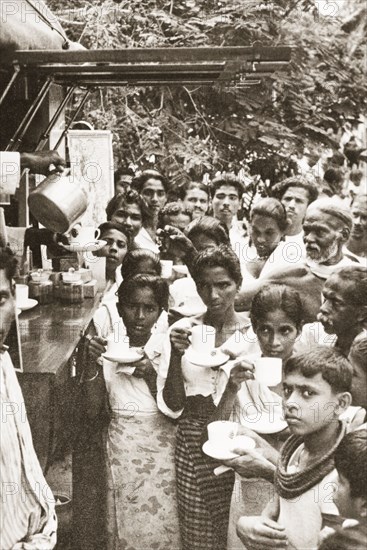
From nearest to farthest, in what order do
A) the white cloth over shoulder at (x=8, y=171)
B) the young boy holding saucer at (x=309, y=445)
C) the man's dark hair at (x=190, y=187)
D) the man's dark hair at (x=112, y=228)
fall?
the white cloth over shoulder at (x=8, y=171) < the young boy holding saucer at (x=309, y=445) < the man's dark hair at (x=112, y=228) < the man's dark hair at (x=190, y=187)

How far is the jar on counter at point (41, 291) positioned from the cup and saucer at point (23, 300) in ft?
0.25

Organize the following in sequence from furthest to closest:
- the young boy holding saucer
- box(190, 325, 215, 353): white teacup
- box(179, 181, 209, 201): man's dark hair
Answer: box(179, 181, 209, 201): man's dark hair → box(190, 325, 215, 353): white teacup → the young boy holding saucer

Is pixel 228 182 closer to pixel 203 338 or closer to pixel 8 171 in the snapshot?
pixel 203 338

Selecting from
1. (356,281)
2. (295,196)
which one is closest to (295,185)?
(295,196)

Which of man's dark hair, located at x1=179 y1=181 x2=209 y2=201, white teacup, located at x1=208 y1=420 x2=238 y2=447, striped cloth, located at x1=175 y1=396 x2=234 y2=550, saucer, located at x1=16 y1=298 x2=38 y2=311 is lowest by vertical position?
striped cloth, located at x1=175 y1=396 x2=234 y2=550

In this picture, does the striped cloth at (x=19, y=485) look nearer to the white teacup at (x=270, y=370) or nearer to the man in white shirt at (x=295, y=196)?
the white teacup at (x=270, y=370)

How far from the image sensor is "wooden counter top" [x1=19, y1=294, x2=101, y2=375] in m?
2.22

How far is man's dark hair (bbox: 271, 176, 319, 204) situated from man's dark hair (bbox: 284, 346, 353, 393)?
1.66ft

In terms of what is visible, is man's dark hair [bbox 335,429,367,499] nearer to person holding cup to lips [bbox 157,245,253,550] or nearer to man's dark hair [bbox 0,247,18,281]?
person holding cup to lips [bbox 157,245,253,550]

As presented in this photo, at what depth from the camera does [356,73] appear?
2.46 m

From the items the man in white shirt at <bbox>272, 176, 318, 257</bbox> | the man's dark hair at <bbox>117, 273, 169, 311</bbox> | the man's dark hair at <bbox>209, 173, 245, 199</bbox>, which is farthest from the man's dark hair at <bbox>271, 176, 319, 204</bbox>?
the man's dark hair at <bbox>117, 273, 169, 311</bbox>

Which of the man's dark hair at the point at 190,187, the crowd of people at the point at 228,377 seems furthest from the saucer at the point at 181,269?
the man's dark hair at the point at 190,187

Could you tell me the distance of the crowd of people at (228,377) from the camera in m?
2.22

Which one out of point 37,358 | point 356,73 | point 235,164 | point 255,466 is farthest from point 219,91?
point 255,466
